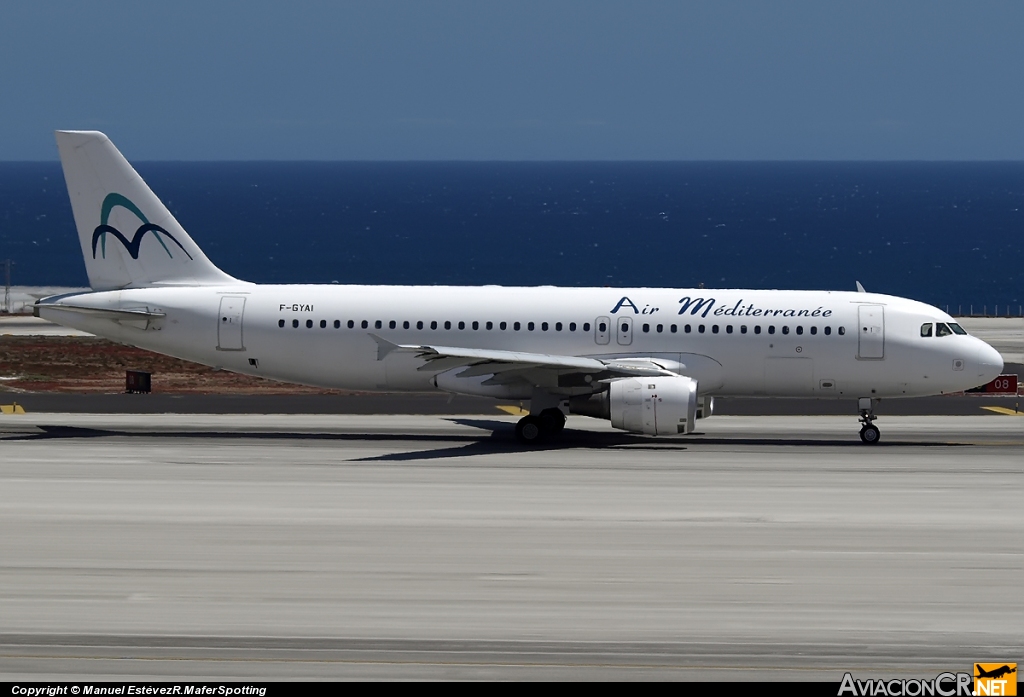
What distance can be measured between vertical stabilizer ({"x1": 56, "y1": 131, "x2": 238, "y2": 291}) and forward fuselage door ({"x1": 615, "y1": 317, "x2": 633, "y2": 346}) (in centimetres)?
1086

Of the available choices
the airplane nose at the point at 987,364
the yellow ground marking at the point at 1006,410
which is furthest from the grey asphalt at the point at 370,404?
the airplane nose at the point at 987,364

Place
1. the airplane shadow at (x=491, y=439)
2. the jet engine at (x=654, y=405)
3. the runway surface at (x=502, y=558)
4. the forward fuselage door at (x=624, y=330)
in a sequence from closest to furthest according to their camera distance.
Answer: the runway surface at (x=502, y=558) → the jet engine at (x=654, y=405) → the airplane shadow at (x=491, y=439) → the forward fuselage door at (x=624, y=330)

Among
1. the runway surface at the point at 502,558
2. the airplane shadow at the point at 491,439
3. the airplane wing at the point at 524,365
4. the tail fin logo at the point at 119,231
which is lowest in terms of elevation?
the runway surface at the point at 502,558

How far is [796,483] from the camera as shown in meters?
27.8

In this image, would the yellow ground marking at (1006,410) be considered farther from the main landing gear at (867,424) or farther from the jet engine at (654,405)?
the jet engine at (654,405)

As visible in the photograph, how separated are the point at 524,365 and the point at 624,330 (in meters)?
3.21

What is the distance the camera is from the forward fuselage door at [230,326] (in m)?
34.4

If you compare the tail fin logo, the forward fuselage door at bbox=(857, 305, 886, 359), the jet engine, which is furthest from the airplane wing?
the tail fin logo

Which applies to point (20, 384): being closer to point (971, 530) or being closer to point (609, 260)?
point (971, 530)

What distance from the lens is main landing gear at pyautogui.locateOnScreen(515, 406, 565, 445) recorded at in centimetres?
3341

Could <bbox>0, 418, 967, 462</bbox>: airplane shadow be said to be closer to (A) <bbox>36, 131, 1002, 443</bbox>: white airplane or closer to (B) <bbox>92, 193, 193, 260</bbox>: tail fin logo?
(A) <bbox>36, 131, 1002, 443</bbox>: white airplane

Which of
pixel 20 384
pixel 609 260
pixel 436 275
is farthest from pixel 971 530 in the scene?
pixel 609 260

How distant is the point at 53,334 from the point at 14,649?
158 ft

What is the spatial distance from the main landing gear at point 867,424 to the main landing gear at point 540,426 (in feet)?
25.6
